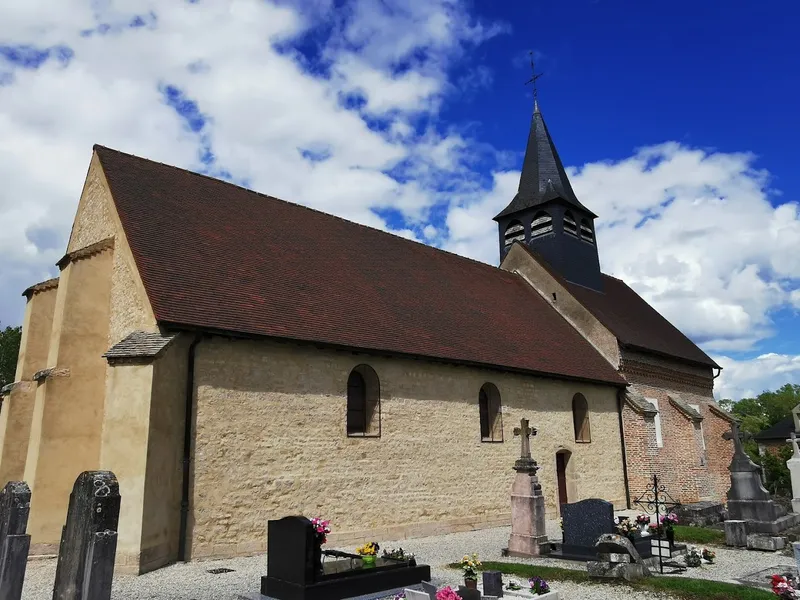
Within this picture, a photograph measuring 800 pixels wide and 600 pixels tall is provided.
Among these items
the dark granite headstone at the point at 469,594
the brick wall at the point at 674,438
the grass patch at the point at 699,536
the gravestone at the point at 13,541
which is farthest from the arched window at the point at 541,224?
the gravestone at the point at 13,541

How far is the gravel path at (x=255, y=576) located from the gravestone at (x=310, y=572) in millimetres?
393

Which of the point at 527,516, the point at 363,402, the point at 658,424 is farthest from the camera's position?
the point at 658,424

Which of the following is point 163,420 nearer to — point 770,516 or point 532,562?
point 532,562

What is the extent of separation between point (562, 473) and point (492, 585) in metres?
11.0

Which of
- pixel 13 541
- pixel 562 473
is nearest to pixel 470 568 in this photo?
pixel 13 541

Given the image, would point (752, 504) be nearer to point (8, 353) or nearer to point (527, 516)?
point (527, 516)

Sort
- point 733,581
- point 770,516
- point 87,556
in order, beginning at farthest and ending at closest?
point 770,516 → point 733,581 → point 87,556

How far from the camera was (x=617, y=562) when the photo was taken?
852 cm

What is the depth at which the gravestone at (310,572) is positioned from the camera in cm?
697

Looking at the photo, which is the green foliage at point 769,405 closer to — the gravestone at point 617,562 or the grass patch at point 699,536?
the grass patch at point 699,536

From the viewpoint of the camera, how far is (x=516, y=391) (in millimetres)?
15922

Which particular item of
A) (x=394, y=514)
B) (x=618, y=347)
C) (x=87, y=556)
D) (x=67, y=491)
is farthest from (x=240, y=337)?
(x=618, y=347)

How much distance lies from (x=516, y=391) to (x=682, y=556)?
605 centimetres

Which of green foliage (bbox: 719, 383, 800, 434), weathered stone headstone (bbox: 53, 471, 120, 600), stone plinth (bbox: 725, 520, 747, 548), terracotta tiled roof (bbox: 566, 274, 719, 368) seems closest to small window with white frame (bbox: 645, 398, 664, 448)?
terracotta tiled roof (bbox: 566, 274, 719, 368)
